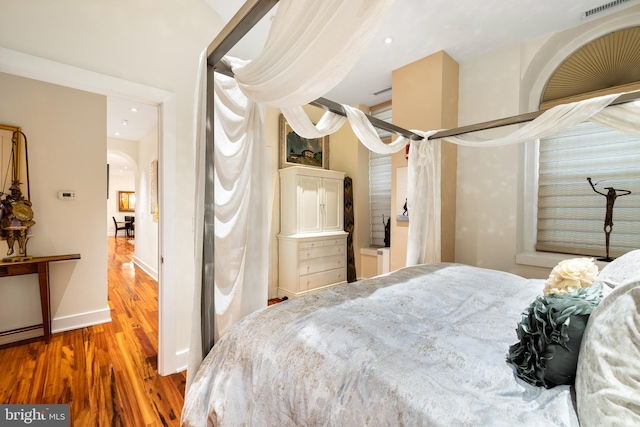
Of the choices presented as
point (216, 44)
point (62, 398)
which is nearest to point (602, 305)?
point (216, 44)

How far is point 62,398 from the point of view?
5.89 feet

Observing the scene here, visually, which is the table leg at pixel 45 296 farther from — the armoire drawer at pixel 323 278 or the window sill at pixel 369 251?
the window sill at pixel 369 251

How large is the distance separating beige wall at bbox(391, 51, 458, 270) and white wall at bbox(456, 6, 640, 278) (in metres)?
0.15

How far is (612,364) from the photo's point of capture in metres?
0.66

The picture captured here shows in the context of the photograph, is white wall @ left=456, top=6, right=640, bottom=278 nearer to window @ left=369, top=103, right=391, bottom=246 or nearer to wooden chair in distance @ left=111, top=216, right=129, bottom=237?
window @ left=369, top=103, right=391, bottom=246

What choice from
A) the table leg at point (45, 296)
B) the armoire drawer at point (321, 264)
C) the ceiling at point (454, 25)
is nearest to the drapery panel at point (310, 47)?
the ceiling at point (454, 25)

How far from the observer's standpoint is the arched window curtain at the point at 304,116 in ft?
2.93

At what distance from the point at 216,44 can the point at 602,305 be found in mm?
1752

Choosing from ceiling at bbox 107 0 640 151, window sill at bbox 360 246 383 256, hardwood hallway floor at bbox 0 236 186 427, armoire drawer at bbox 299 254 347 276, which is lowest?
hardwood hallway floor at bbox 0 236 186 427

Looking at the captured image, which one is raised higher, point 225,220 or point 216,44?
point 216,44

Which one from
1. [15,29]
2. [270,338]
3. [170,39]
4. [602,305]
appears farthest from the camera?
[170,39]

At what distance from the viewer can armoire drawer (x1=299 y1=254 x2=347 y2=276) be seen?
3.69m

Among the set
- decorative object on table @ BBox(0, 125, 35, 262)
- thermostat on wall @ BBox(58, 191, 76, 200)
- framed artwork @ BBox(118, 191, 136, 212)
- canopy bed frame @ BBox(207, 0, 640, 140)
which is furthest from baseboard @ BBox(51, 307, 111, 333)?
framed artwork @ BBox(118, 191, 136, 212)

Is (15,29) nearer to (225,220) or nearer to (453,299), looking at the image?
(225,220)
